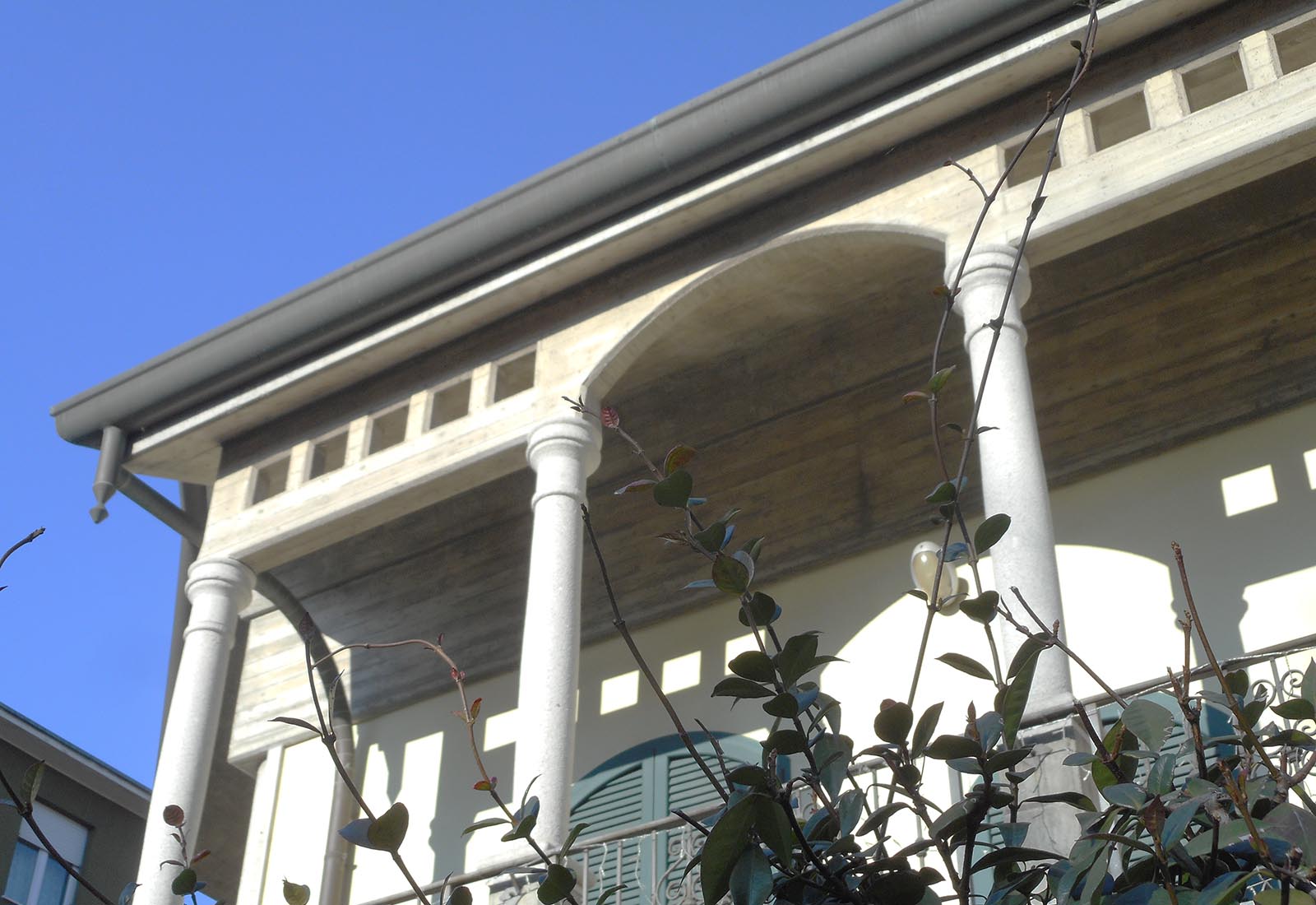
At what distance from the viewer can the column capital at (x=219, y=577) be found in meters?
10.5

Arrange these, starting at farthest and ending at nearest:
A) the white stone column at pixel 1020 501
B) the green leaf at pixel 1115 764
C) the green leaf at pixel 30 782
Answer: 1. the white stone column at pixel 1020 501
2. the green leaf at pixel 30 782
3. the green leaf at pixel 1115 764

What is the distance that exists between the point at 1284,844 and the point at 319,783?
36.0ft

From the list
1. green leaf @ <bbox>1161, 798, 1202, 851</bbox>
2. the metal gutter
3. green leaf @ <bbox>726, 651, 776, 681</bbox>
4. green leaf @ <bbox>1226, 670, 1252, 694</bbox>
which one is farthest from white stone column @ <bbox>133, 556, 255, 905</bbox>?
green leaf @ <bbox>1161, 798, 1202, 851</bbox>

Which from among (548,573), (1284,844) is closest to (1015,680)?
(1284,844)

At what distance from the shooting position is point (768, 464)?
11.1 meters

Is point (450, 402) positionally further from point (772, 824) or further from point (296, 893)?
point (772, 824)

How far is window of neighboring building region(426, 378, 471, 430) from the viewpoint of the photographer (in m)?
10.3

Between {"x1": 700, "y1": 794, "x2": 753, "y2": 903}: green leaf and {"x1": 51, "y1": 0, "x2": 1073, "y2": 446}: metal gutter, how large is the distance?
679 cm

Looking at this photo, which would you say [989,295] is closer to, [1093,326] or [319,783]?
[1093,326]

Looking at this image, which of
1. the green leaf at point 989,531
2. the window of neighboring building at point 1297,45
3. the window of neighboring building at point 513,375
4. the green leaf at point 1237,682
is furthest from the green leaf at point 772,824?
the window of neighboring building at point 513,375

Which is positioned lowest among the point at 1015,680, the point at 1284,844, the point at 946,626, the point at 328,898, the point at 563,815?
the point at 1284,844

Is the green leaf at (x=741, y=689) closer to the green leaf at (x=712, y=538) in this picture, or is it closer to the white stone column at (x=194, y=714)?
the green leaf at (x=712, y=538)

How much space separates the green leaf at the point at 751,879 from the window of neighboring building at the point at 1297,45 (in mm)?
7004

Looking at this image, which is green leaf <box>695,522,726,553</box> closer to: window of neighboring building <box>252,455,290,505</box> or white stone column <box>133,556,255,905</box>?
white stone column <box>133,556,255,905</box>
